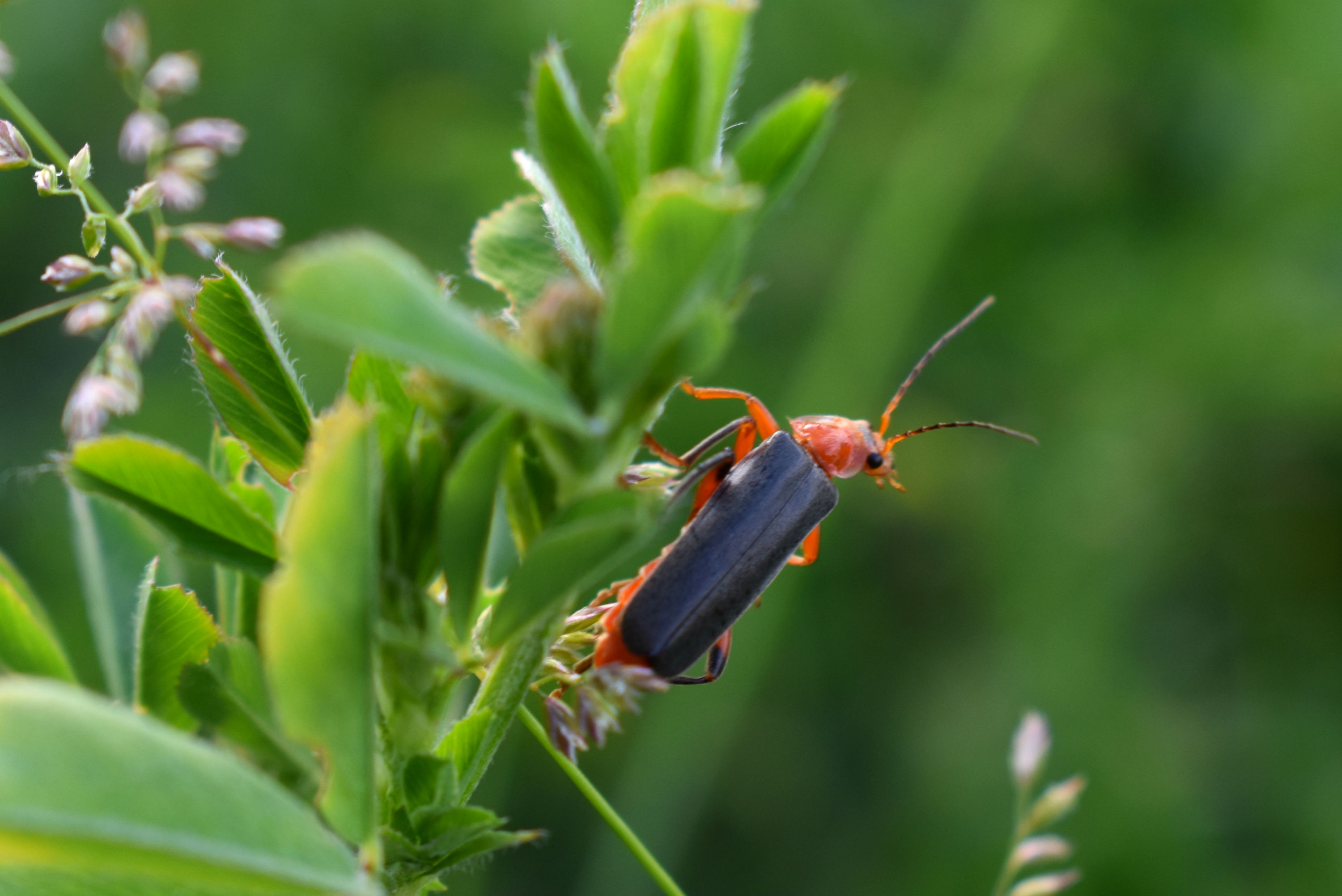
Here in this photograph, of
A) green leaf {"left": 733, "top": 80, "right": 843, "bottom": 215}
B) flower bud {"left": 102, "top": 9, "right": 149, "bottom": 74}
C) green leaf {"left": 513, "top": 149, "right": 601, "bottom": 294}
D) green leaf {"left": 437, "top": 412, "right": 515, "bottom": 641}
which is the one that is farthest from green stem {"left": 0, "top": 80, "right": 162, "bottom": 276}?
green leaf {"left": 733, "top": 80, "right": 843, "bottom": 215}

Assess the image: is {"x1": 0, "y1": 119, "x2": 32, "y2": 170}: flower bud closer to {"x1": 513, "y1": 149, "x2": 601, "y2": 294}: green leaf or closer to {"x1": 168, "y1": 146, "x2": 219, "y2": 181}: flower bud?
{"x1": 168, "y1": 146, "x2": 219, "y2": 181}: flower bud

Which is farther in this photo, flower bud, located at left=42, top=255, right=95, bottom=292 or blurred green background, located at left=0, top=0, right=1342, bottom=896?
blurred green background, located at left=0, top=0, right=1342, bottom=896

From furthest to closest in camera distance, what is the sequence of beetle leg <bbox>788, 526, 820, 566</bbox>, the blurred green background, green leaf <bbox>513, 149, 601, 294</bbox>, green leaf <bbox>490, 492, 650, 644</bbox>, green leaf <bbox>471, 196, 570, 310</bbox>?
the blurred green background → beetle leg <bbox>788, 526, 820, 566</bbox> → green leaf <bbox>471, 196, 570, 310</bbox> → green leaf <bbox>513, 149, 601, 294</bbox> → green leaf <bbox>490, 492, 650, 644</bbox>

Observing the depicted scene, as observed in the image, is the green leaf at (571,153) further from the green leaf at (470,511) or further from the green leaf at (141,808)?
the green leaf at (141,808)

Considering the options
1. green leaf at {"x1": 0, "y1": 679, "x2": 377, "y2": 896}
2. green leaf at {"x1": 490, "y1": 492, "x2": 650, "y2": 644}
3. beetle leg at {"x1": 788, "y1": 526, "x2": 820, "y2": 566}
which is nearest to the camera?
green leaf at {"x1": 0, "y1": 679, "x2": 377, "y2": 896}

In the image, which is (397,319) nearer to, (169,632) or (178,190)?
(169,632)

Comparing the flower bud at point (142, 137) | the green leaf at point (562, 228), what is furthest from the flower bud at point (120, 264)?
the green leaf at point (562, 228)

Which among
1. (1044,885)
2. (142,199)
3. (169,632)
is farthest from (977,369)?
(169,632)
